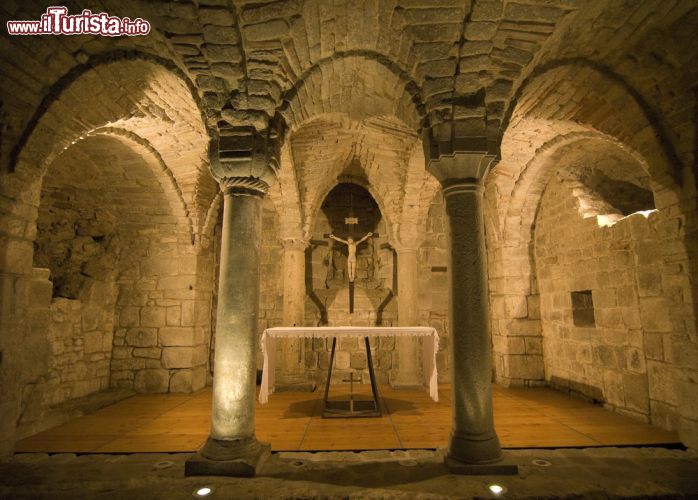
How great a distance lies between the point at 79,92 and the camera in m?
3.61

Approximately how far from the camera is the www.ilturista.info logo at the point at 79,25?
3.09m

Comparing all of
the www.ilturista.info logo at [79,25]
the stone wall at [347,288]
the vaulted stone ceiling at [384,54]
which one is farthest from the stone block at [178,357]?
the www.ilturista.info logo at [79,25]

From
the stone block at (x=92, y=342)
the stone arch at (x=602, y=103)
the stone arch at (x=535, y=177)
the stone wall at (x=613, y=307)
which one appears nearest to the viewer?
the stone arch at (x=602, y=103)

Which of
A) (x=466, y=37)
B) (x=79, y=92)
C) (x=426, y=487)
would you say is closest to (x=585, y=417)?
(x=426, y=487)

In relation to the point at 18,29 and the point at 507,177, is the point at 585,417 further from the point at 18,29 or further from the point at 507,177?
the point at 18,29

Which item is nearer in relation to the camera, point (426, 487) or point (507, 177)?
point (426, 487)

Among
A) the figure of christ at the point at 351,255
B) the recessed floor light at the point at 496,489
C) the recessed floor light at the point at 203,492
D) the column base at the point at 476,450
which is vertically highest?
the figure of christ at the point at 351,255

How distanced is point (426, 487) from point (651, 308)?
327cm

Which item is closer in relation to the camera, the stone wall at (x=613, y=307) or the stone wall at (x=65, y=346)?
the stone wall at (x=613, y=307)

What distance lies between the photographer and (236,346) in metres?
3.12

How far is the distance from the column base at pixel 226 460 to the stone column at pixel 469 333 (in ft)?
5.05

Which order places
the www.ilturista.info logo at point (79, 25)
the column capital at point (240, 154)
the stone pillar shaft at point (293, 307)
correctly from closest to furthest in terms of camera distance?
the www.ilturista.info logo at point (79, 25)
the column capital at point (240, 154)
the stone pillar shaft at point (293, 307)

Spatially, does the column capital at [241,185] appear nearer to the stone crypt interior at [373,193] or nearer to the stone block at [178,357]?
the stone crypt interior at [373,193]

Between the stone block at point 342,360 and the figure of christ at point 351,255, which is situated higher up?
the figure of christ at point 351,255
